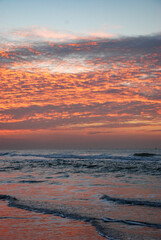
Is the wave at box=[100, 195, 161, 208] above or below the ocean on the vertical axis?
below

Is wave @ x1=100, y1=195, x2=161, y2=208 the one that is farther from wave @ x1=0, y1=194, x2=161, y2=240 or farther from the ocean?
wave @ x1=0, y1=194, x2=161, y2=240

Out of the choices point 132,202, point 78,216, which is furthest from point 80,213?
point 132,202

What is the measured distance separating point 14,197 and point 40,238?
182 inches

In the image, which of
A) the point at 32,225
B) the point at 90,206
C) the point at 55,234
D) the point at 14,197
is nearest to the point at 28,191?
the point at 14,197

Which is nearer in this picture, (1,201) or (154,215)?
(154,215)

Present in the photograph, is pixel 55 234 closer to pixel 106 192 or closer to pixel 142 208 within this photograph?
pixel 142 208

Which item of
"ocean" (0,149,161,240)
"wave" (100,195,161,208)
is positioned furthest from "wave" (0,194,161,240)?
"wave" (100,195,161,208)

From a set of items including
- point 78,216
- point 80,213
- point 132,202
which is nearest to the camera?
point 78,216

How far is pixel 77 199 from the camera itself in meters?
9.70

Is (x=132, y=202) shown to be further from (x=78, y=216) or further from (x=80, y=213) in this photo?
(x=78, y=216)

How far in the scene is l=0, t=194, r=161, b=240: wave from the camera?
6145 millimetres

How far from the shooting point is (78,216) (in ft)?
24.5

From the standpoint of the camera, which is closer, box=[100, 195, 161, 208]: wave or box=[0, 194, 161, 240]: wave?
box=[0, 194, 161, 240]: wave

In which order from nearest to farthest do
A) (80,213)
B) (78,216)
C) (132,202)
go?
(78,216)
(80,213)
(132,202)
